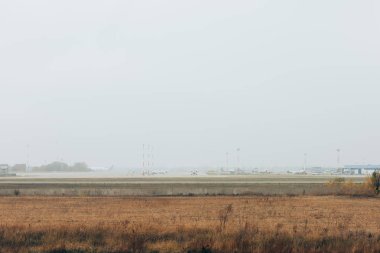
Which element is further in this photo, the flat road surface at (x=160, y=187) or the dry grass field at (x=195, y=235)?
the flat road surface at (x=160, y=187)

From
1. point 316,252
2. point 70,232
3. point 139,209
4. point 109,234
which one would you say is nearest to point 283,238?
point 316,252

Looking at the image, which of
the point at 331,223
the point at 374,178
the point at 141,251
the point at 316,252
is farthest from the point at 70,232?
the point at 374,178

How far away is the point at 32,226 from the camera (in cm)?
2866

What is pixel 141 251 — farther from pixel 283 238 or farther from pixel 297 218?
pixel 297 218

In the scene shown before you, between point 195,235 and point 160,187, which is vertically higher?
point 195,235

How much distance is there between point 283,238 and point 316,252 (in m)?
2.28

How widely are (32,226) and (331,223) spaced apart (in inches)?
738

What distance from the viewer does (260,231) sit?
2662cm

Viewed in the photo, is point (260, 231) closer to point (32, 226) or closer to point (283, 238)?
point (283, 238)

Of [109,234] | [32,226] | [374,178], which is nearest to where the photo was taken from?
[109,234]

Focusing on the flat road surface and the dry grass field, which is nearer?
the dry grass field

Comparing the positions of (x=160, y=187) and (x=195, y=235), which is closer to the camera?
(x=195, y=235)

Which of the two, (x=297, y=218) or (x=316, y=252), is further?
(x=297, y=218)

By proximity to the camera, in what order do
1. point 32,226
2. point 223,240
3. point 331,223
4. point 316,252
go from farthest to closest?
point 331,223 → point 32,226 → point 223,240 → point 316,252
